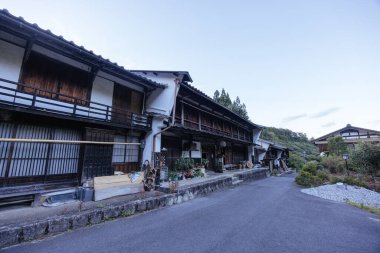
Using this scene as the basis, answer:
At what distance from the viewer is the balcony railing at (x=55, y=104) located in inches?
242

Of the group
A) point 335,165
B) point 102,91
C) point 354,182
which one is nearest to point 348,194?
point 354,182

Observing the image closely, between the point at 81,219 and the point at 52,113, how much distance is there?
4227 millimetres

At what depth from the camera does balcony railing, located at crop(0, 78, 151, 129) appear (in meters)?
6.14

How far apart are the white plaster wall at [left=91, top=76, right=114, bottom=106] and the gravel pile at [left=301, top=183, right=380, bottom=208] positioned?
14698mm

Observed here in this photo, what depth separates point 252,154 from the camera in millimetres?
26000

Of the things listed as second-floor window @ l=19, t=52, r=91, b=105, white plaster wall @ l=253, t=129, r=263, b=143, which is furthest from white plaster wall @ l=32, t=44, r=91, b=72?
white plaster wall @ l=253, t=129, r=263, b=143

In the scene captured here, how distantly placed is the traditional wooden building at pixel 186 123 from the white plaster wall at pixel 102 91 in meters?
2.71

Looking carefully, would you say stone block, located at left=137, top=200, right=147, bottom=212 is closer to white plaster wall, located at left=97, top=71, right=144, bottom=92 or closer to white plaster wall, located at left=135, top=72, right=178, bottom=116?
white plaster wall, located at left=135, top=72, right=178, bottom=116

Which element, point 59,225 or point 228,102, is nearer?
point 59,225

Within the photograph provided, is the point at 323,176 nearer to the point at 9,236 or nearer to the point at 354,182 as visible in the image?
the point at 354,182

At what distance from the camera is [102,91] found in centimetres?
944

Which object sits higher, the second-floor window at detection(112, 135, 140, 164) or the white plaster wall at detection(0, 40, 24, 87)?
the white plaster wall at detection(0, 40, 24, 87)

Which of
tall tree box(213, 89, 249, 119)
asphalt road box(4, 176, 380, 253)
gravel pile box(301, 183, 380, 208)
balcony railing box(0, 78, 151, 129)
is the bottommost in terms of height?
gravel pile box(301, 183, 380, 208)

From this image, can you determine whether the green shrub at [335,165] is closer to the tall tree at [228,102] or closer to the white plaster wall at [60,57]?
the tall tree at [228,102]
